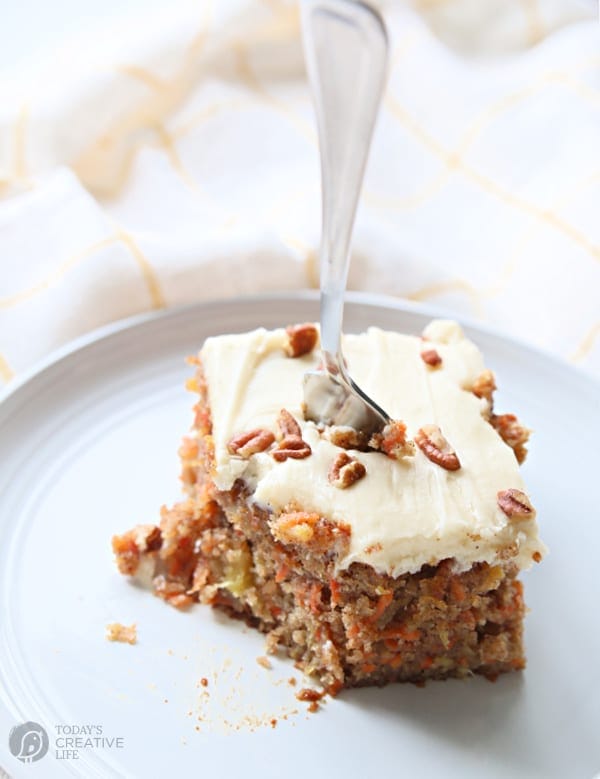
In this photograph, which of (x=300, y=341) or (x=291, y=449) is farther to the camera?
(x=300, y=341)

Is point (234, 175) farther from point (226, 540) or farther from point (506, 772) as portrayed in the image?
point (506, 772)

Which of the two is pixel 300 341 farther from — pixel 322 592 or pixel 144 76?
pixel 144 76

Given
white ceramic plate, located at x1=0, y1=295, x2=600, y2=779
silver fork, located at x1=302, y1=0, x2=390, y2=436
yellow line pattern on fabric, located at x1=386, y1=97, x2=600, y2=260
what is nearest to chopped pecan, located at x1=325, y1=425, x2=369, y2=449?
silver fork, located at x1=302, y1=0, x2=390, y2=436

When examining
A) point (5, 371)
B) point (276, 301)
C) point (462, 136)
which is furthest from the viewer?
point (462, 136)

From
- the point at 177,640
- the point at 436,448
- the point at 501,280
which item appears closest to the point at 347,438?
the point at 436,448

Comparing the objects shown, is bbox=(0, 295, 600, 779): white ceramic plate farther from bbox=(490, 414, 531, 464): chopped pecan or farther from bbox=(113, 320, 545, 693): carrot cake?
bbox=(490, 414, 531, 464): chopped pecan

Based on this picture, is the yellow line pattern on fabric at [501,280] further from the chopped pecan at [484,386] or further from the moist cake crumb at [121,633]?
the moist cake crumb at [121,633]
